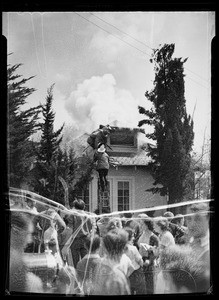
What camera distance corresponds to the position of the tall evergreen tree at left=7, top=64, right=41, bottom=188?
379 cm

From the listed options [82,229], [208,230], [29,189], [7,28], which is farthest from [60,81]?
[208,230]

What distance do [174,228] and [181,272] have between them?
0.95ft

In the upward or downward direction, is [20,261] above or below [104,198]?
below

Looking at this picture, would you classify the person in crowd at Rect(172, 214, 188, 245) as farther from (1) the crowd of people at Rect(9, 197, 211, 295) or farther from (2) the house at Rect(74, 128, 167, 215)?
(2) the house at Rect(74, 128, 167, 215)

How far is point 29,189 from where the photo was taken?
3.80m

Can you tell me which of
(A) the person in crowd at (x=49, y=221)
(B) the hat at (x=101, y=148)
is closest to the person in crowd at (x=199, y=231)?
(B) the hat at (x=101, y=148)

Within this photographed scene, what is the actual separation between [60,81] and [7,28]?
0.48 meters

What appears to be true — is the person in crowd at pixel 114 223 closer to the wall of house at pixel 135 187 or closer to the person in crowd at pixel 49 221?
the wall of house at pixel 135 187

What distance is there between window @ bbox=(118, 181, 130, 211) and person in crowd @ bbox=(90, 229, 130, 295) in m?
0.16

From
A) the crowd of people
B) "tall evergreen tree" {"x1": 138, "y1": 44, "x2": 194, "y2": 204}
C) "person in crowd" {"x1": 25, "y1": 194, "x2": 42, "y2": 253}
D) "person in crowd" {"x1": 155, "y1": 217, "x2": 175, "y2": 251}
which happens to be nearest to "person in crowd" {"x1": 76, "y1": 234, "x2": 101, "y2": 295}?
the crowd of people

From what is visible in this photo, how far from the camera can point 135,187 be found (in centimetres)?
381

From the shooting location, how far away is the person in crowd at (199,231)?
380cm

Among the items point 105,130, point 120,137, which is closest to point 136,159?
point 120,137

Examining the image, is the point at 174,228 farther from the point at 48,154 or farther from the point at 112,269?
the point at 48,154
